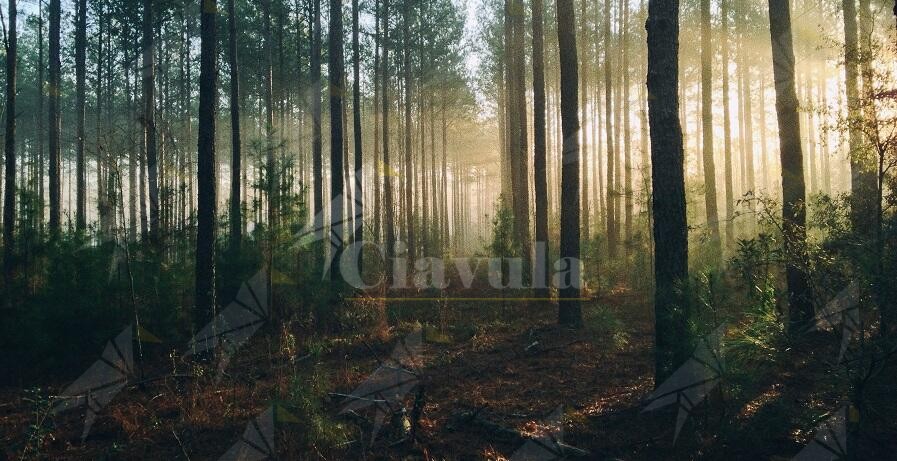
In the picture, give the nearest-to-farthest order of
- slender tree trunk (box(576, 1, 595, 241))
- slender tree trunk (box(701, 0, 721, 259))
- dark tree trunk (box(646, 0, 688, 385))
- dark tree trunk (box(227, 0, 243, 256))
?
1. dark tree trunk (box(646, 0, 688, 385))
2. dark tree trunk (box(227, 0, 243, 256))
3. slender tree trunk (box(701, 0, 721, 259))
4. slender tree trunk (box(576, 1, 595, 241))

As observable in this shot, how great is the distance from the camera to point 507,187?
931 inches

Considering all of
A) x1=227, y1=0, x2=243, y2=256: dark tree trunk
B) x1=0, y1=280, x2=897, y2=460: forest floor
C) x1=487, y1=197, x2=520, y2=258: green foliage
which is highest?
x1=227, y1=0, x2=243, y2=256: dark tree trunk

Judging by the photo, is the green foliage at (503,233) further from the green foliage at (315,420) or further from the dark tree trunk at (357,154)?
the green foliage at (315,420)

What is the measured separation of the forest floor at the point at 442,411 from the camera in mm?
4234

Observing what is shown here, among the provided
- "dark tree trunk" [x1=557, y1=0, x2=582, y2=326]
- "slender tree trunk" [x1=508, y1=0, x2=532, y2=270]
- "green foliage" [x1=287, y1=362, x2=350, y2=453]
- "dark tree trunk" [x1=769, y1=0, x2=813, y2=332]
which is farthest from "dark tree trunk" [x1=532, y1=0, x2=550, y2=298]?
"green foliage" [x1=287, y1=362, x2=350, y2=453]

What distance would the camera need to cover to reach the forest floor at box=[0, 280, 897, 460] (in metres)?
4.23

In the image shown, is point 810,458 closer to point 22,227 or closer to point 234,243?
point 234,243

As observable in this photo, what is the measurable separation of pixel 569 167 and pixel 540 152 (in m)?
1.66

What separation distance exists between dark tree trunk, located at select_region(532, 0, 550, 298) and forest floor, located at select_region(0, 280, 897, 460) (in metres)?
3.63

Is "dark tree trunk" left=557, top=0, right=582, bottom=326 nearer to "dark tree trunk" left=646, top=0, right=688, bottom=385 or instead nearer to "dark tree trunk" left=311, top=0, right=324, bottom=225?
"dark tree trunk" left=646, top=0, right=688, bottom=385

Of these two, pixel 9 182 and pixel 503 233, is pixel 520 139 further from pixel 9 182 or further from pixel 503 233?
pixel 9 182

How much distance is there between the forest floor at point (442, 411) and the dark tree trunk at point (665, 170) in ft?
3.00

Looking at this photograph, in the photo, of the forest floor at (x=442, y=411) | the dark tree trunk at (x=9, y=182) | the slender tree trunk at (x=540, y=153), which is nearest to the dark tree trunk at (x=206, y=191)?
the forest floor at (x=442, y=411)

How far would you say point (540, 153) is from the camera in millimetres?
10727
